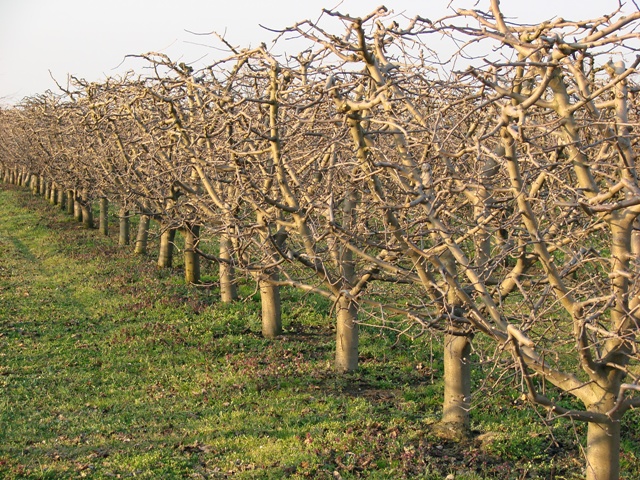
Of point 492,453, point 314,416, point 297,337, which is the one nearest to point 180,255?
point 297,337

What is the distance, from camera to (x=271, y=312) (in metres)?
13.4

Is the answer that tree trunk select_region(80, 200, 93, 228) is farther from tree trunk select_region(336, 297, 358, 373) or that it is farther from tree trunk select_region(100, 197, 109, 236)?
tree trunk select_region(336, 297, 358, 373)

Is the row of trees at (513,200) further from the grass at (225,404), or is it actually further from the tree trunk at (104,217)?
the tree trunk at (104,217)

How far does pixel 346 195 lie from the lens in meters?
9.25

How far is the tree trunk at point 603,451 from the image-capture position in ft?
19.2

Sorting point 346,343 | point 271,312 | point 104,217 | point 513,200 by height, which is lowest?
point 346,343

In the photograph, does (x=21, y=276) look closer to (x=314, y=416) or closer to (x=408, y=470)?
(x=314, y=416)

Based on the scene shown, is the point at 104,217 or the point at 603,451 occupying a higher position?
the point at 104,217

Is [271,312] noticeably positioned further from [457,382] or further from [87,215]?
[87,215]

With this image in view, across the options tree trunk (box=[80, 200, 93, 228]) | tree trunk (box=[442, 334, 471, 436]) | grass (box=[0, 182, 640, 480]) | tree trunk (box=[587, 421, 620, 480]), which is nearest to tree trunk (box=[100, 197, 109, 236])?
tree trunk (box=[80, 200, 93, 228])

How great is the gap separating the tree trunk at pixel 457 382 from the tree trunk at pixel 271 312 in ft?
18.1

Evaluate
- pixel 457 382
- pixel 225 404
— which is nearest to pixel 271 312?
pixel 225 404

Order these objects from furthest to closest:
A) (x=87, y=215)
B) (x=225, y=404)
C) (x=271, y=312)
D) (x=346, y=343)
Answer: (x=87, y=215)
(x=271, y=312)
(x=346, y=343)
(x=225, y=404)

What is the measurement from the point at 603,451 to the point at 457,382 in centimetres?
249
